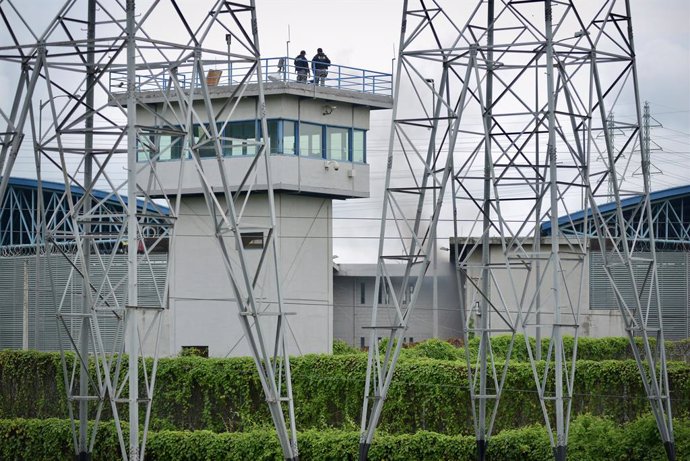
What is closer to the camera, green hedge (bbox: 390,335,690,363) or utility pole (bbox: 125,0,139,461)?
utility pole (bbox: 125,0,139,461)

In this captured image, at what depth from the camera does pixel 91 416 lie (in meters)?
43.7

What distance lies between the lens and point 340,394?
1667 inches

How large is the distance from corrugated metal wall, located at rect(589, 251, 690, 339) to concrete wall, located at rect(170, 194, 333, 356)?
15.4 meters

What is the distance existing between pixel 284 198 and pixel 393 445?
15.6m

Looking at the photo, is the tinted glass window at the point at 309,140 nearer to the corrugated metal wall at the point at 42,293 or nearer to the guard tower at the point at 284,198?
the guard tower at the point at 284,198

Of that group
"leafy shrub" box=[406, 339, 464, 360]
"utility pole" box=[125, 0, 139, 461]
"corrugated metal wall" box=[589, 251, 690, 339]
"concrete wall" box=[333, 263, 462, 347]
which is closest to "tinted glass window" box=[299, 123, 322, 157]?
"leafy shrub" box=[406, 339, 464, 360]

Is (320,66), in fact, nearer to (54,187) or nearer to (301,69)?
(301,69)

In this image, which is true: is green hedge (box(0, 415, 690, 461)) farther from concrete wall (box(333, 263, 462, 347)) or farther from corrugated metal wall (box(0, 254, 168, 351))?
concrete wall (box(333, 263, 462, 347))

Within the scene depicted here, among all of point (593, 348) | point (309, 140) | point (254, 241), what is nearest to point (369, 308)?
point (593, 348)

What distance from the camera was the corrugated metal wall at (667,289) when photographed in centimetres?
6147

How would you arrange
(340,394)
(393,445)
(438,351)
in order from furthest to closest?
1. (438,351)
2. (340,394)
3. (393,445)

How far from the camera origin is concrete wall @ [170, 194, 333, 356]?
50.9 metres

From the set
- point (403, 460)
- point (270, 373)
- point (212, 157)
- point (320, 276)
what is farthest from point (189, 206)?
point (270, 373)

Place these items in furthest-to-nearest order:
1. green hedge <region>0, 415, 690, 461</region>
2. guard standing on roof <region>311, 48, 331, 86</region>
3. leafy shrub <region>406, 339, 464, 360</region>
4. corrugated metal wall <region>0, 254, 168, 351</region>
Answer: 1. corrugated metal wall <region>0, 254, 168, 351</region>
2. guard standing on roof <region>311, 48, 331, 86</region>
3. leafy shrub <region>406, 339, 464, 360</region>
4. green hedge <region>0, 415, 690, 461</region>
